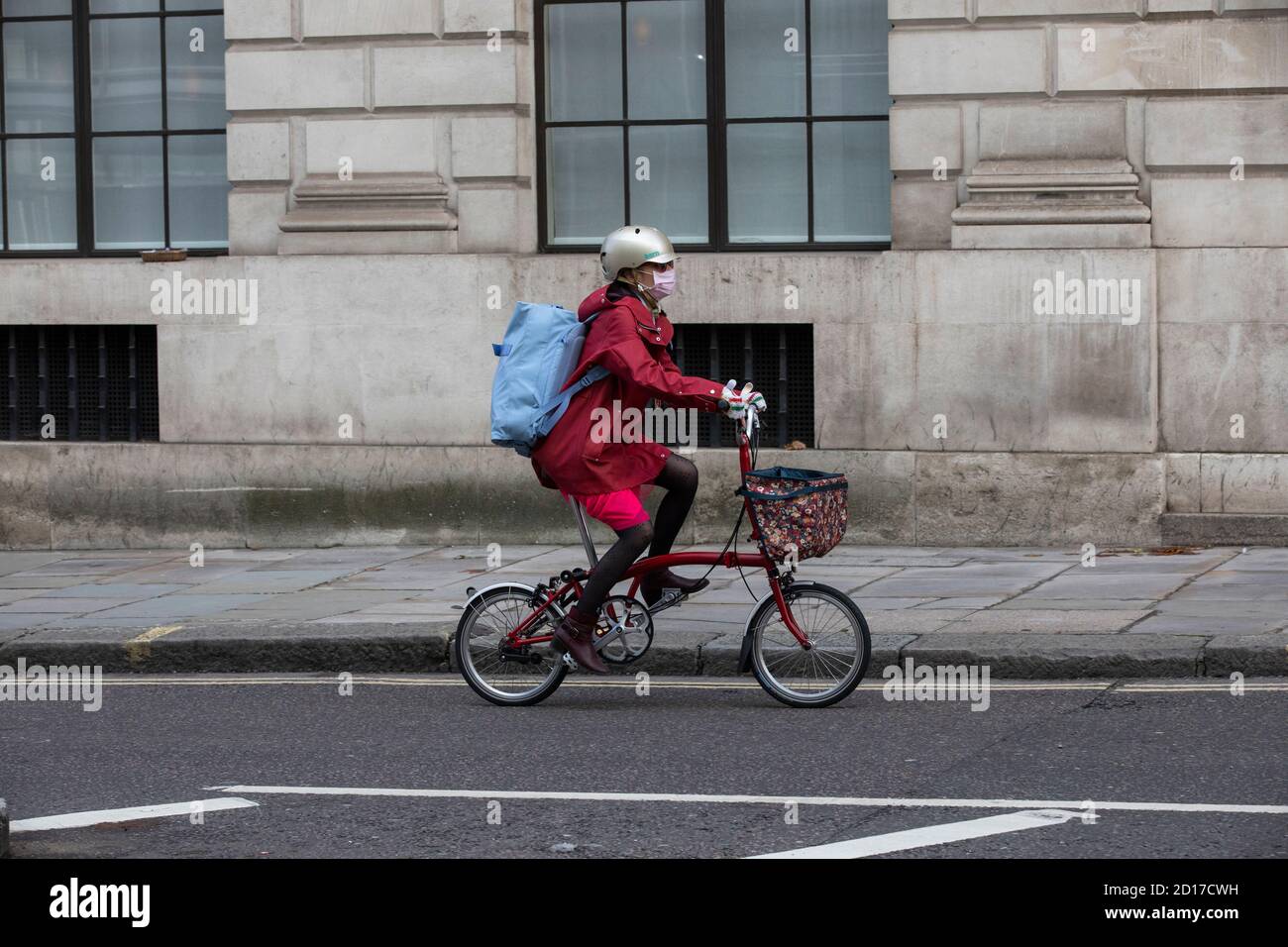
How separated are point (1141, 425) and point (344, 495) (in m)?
5.42

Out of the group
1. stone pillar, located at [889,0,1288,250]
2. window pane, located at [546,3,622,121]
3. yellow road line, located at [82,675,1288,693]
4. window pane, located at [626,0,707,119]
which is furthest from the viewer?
window pane, located at [546,3,622,121]

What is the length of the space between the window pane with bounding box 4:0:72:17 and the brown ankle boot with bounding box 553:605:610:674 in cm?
841

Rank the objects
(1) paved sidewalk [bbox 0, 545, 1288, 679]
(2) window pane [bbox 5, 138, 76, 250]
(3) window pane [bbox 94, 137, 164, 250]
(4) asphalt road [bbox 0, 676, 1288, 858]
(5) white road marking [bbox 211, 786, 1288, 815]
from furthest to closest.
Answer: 1. (2) window pane [bbox 5, 138, 76, 250]
2. (3) window pane [bbox 94, 137, 164, 250]
3. (1) paved sidewalk [bbox 0, 545, 1288, 679]
4. (5) white road marking [bbox 211, 786, 1288, 815]
5. (4) asphalt road [bbox 0, 676, 1288, 858]

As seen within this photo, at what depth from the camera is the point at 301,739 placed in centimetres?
754

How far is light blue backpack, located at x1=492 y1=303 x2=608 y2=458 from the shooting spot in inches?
308

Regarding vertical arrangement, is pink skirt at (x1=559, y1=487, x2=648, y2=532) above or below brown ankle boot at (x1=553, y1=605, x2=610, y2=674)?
above

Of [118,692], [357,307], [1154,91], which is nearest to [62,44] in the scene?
[357,307]

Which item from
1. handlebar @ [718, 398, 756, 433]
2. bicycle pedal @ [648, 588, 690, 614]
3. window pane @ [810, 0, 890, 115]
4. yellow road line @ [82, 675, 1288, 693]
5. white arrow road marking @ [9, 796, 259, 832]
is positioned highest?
window pane @ [810, 0, 890, 115]

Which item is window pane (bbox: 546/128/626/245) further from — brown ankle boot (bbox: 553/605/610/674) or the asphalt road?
brown ankle boot (bbox: 553/605/610/674)

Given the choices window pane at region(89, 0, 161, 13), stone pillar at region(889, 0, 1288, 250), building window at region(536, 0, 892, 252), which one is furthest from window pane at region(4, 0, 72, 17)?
stone pillar at region(889, 0, 1288, 250)

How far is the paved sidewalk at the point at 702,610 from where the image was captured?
8.65 meters

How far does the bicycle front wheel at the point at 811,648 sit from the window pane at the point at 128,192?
7799mm

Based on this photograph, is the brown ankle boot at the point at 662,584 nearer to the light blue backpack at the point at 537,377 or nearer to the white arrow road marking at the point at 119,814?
the light blue backpack at the point at 537,377
